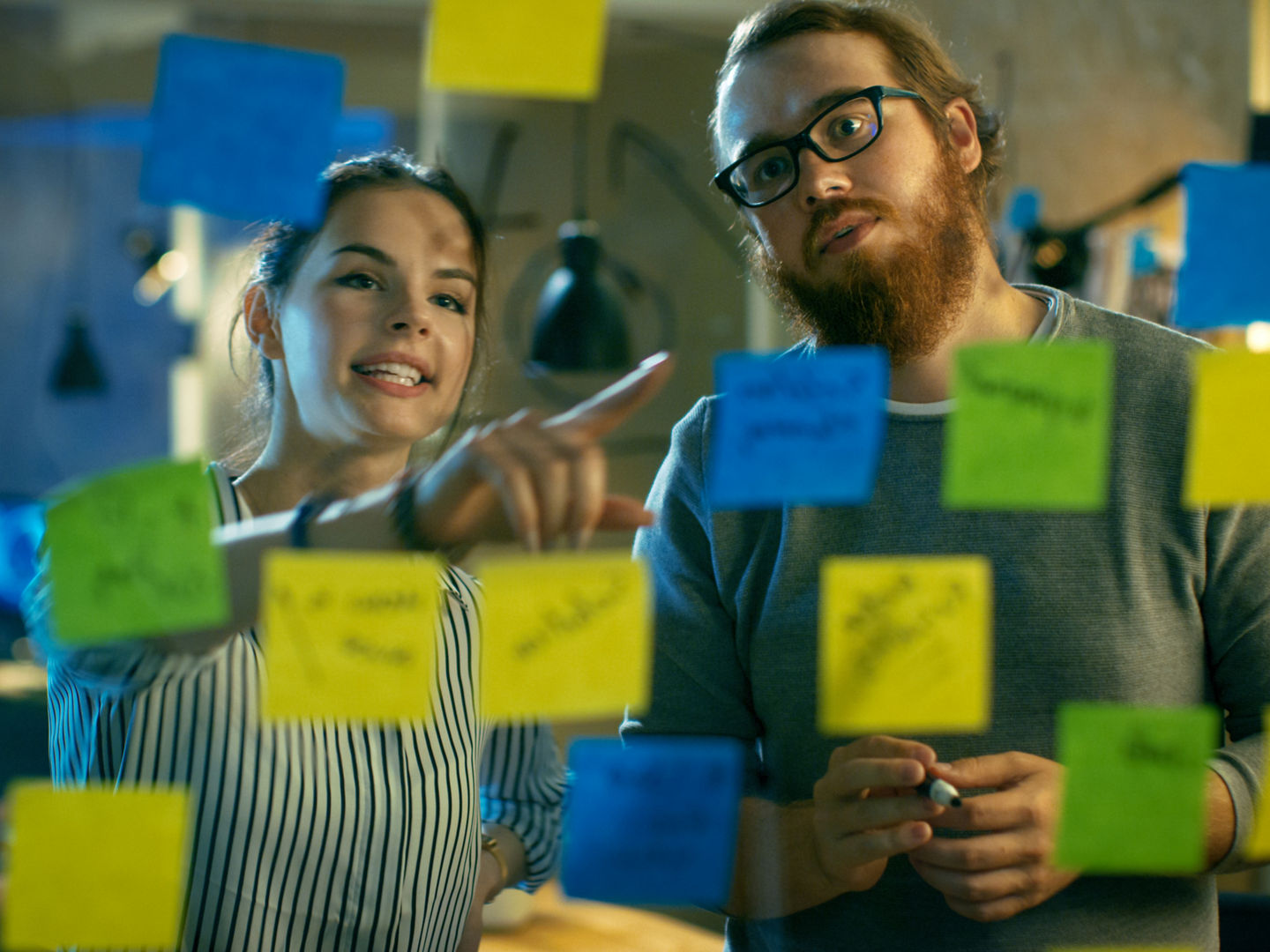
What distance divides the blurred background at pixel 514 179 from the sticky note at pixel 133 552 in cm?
184

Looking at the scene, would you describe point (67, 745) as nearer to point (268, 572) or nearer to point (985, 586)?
point (268, 572)

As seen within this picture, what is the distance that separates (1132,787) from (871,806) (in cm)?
17

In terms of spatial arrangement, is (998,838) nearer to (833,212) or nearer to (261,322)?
(833,212)

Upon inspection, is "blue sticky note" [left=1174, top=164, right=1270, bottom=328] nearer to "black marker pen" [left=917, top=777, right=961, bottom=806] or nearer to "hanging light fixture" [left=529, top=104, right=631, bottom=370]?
"black marker pen" [left=917, top=777, right=961, bottom=806]

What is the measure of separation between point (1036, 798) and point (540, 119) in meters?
2.53

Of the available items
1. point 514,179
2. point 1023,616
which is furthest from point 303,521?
point 514,179

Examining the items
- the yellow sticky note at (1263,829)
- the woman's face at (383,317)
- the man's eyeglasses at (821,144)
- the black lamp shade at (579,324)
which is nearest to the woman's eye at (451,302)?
the woman's face at (383,317)

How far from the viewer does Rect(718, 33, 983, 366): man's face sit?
31.7 inches

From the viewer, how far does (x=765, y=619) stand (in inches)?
34.6

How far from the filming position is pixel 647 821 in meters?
0.69

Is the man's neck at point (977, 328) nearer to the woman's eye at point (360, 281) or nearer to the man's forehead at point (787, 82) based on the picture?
the man's forehead at point (787, 82)

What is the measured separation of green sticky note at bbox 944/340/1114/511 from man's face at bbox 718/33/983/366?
0.68ft

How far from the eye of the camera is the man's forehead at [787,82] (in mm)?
798

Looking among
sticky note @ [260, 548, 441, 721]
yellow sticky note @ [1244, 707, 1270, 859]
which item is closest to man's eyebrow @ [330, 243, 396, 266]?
sticky note @ [260, 548, 441, 721]
